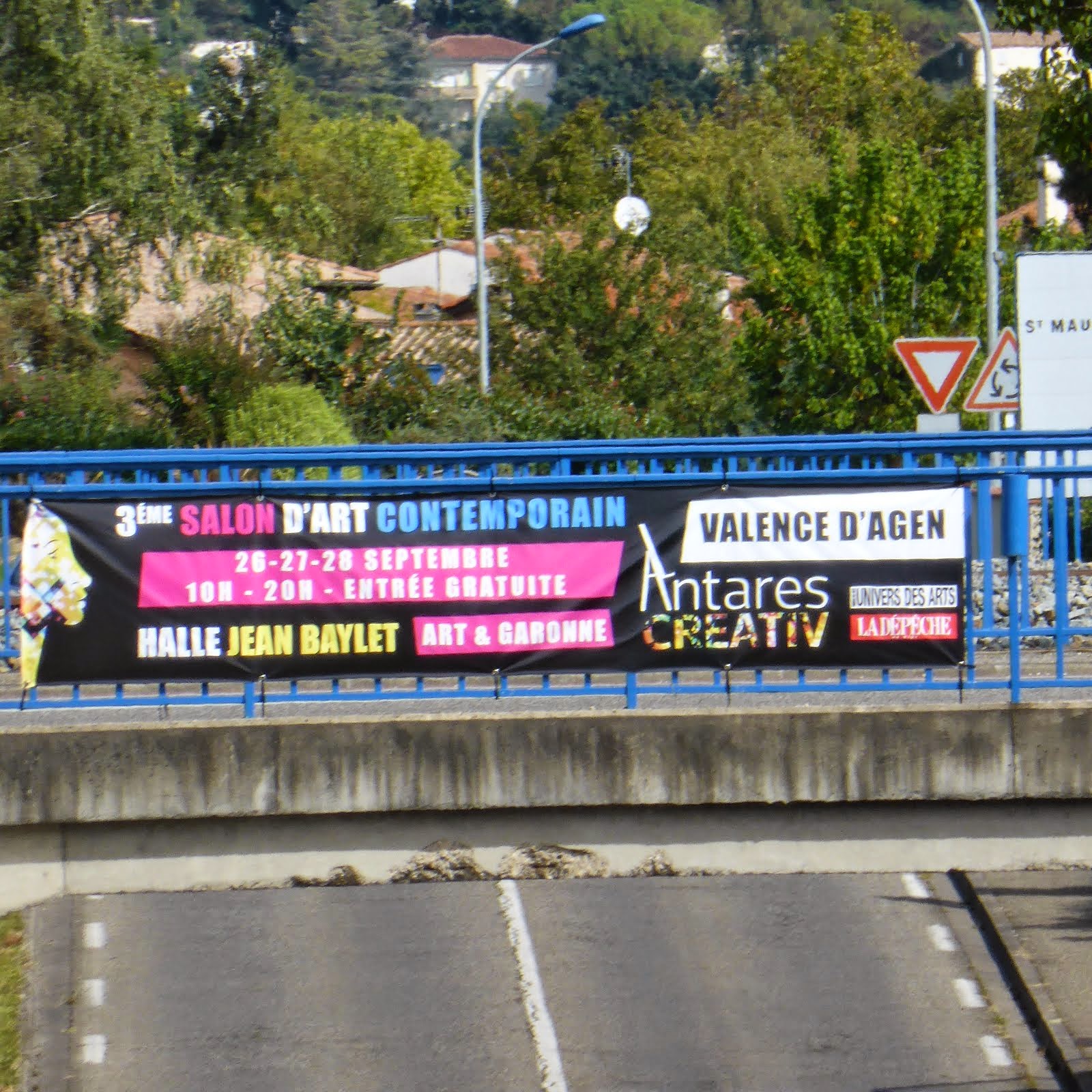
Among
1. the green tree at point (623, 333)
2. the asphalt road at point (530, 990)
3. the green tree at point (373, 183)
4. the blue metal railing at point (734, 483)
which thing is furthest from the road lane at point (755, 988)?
the green tree at point (373, 183)

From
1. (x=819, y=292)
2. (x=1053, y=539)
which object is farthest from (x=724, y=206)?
(x=1053, y=539)

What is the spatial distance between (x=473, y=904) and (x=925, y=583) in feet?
8.36

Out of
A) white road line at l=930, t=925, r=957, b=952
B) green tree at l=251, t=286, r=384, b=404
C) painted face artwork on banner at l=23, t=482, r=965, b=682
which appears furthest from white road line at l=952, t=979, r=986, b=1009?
green tree at l=251, t=286, r=384, b=404

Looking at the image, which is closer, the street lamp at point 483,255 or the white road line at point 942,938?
the white road line at point 942,938

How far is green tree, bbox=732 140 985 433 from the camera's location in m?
31.3

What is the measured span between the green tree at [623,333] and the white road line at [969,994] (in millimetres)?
21295

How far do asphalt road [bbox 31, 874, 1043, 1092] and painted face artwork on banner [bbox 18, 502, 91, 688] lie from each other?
47.1 inches

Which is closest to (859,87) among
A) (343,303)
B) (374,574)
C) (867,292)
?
(867,292)

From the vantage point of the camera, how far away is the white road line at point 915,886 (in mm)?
8758

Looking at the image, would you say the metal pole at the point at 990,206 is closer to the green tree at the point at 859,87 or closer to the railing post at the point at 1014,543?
the railing post at the point at 1014,543

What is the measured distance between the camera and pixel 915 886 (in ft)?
29.1

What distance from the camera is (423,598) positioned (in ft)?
26.6

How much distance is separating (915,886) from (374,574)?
2.99 m

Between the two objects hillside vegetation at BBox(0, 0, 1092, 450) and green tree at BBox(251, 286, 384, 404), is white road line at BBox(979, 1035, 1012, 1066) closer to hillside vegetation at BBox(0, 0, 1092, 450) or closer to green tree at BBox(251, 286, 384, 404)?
Answer: hillside vegetation at BBox(0, 0, 1092, 450)
